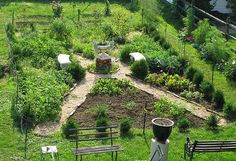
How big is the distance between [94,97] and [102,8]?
1227cm

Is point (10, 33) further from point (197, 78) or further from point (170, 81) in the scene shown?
point (197, 78)

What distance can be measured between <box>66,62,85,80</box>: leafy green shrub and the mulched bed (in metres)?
1.47

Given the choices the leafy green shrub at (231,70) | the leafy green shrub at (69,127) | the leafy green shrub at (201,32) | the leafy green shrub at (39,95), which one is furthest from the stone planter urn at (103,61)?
the leafy green shrub at (69,127)

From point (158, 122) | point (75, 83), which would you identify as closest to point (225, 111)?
point (158, 122)

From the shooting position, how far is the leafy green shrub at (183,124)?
14.7 meters

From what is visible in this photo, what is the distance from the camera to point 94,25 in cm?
2414

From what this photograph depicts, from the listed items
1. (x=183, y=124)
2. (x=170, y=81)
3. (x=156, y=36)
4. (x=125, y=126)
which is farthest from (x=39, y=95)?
(x=156, y=36)

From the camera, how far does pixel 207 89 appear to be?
55.4ft

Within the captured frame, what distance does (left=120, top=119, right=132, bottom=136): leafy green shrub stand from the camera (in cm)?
1423

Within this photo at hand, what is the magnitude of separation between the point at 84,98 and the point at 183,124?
3.57 m

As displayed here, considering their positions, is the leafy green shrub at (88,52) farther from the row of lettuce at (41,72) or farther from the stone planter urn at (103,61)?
the stone planter urn at (103,61)

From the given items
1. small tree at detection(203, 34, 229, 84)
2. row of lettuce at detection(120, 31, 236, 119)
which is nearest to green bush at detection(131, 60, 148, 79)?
row of lettuce at detection(120, 31, 236, 119)

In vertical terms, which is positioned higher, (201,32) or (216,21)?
(201,32)

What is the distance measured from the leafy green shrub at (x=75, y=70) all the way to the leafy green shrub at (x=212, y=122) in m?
5.20
